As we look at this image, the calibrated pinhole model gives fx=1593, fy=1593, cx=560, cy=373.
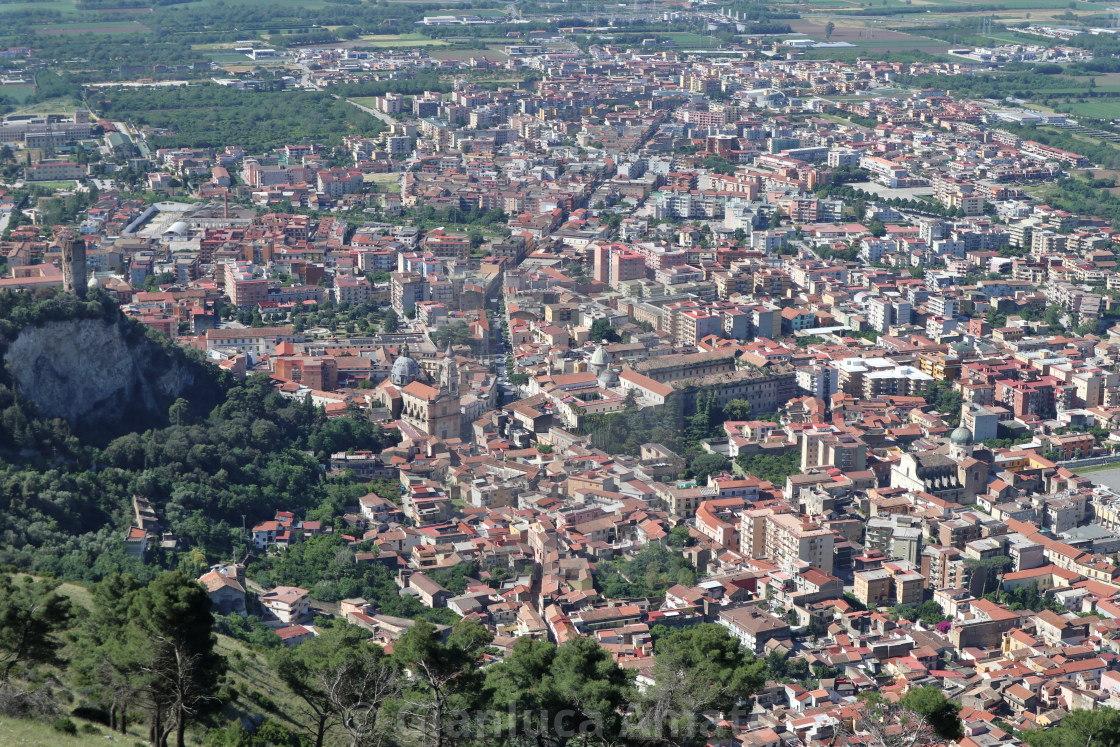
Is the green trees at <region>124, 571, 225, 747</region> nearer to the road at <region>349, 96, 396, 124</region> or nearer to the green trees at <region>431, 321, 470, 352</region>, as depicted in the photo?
the green trees at <region>431, 321, 470, 352</region>

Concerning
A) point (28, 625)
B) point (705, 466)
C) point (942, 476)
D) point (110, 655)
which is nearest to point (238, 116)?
point (705, 466)

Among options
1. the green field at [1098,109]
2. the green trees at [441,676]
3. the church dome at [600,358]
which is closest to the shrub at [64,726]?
the green trees at [441,676]

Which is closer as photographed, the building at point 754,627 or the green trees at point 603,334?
the building at point 754,627

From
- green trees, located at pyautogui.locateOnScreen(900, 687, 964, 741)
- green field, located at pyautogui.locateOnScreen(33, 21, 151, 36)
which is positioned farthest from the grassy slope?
green field, located at pyautogui.locateOnScreen(33, 21, 151, 36)

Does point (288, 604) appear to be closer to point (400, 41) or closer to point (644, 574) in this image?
point (644, 574)

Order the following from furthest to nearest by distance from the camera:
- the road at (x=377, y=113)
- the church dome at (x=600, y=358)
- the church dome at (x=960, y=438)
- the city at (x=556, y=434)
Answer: the road at (x=377, y=113)
the church dome at (x=600, y=358)
the church dome at (x=960, y=438)
the city at (x=556, y=434)

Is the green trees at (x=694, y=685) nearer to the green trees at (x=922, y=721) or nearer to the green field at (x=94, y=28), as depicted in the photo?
the green trees at (x=922, y=721)
